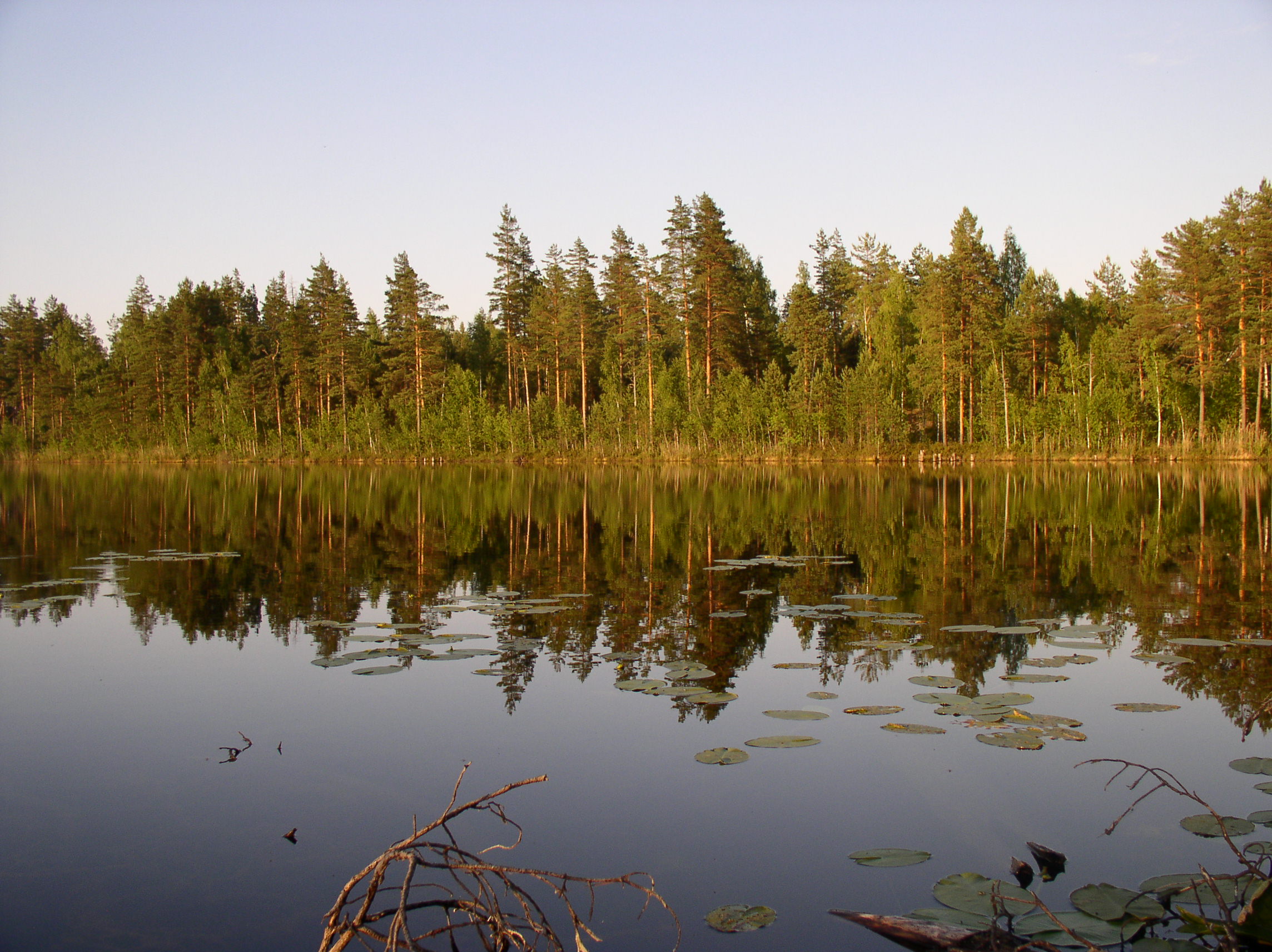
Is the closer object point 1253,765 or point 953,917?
point 953,917

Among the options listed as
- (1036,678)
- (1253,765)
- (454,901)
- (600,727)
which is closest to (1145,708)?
(1036,678)

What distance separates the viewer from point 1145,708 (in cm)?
700

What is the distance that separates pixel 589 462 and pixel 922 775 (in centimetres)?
5403

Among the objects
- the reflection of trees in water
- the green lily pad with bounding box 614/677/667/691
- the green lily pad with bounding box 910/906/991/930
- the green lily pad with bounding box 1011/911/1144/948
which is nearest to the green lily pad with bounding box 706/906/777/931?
the green lily pad with bounding box 910/906/991/930

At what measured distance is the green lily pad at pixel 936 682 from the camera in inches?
301

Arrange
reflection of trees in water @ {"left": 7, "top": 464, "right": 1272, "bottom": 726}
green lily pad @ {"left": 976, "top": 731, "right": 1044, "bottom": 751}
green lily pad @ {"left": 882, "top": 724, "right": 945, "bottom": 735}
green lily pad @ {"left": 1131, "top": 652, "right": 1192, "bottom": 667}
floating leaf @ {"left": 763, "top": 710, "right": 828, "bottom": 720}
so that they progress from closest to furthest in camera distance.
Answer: green lily pad @ {"left": 976, "top": 731, "right": 1044, "bottom": 751} → green lily pad @ {"left": 882, "top": 724, "right": 945, "bottom": 735} → floating leaf @ {"left": 763, "top": 710, "right": 828, "bottom": 720} → green lily pad @ {"left": 1131, "top": 652, "right": 1192, "bottom": 667} → reflection of trees in water @ {"left": 7, "top": 464, "right": 1272, "bottom": 726}

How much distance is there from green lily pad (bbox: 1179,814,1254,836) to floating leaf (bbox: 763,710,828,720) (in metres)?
2.44

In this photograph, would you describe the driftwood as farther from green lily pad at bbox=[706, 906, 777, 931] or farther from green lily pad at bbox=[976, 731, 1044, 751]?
green lily pad at bbox=[976, 731, 1044, 751]

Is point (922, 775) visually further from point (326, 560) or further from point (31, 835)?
point (326, 560)

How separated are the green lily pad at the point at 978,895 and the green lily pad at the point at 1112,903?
0.71ft

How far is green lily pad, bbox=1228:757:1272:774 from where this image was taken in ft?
18.5

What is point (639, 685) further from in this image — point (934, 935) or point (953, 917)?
point (934, 935)

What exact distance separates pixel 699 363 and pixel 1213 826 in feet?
190

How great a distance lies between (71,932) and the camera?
4227mm
